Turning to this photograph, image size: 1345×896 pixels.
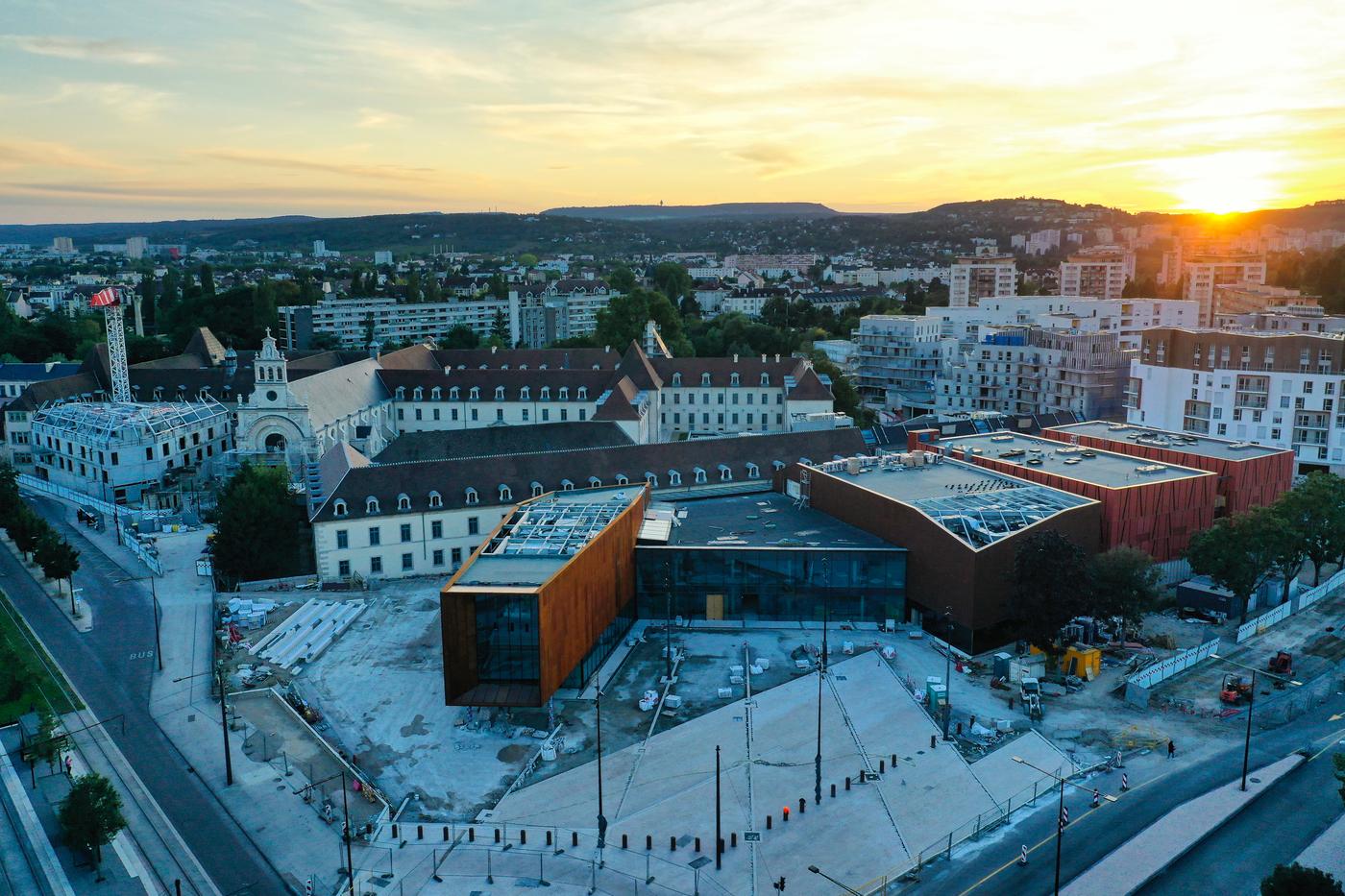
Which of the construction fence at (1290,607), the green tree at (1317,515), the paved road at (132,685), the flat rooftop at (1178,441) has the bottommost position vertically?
the paved road at (132,685)

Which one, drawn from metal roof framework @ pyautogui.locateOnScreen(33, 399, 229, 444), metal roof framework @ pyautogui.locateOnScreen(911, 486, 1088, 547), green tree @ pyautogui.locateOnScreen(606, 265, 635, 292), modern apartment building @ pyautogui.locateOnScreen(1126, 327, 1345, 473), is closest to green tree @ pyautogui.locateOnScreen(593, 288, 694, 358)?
green tree @ pyautogui.locateOnScreen(606, 265, 635, 292)

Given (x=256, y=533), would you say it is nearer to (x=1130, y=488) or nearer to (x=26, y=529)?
(x=26, y=529)

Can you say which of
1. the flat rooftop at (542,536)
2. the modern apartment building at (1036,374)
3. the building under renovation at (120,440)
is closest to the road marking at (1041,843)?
the flat rooftop at (542,536)

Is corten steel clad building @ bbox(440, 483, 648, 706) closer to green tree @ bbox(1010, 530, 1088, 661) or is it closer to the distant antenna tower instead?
green tree @ bbox(1010, 530, 1088, 661)

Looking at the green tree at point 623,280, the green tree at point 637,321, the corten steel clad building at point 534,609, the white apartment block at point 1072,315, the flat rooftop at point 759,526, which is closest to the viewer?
the corten steel clad building at point 534,609

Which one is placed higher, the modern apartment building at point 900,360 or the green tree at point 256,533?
the modern apartment building at point 900,360

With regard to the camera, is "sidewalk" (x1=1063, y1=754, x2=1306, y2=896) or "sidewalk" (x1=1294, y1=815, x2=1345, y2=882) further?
"sidewalk" (x1=1294, y1=815, x2=1345, y2=882)

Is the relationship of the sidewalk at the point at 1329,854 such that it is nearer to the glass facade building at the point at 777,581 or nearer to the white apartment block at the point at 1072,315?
the glass facade building at the point at 777,581
